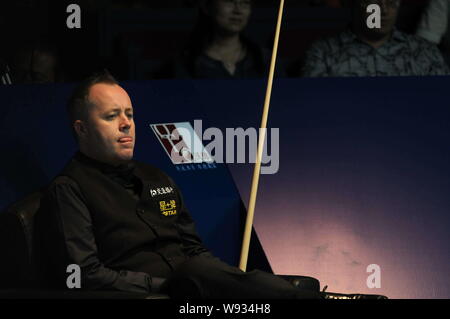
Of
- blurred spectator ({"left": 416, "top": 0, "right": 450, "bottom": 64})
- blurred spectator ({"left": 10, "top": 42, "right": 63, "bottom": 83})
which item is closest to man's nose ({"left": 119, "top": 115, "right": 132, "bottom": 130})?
blurred spectator ({"left": 10, "top": 42, "right": 63, "bottom": 83})

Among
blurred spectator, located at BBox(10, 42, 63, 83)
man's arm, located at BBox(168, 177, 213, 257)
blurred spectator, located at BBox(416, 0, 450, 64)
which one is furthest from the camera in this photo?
blurred spectator, located at BBox(416, 0, 450, 64)

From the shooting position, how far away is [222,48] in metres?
5.00

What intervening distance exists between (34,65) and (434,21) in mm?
1789

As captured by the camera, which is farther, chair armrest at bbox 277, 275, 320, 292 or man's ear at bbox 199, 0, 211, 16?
man's ear at bbox 199, 0, 211, 16

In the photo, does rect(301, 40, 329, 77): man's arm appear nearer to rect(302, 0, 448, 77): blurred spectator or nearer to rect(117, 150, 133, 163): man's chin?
rect(302, 0, 448, 77): blurred spectator

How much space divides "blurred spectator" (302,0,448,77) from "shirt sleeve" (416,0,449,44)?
0.39 metres

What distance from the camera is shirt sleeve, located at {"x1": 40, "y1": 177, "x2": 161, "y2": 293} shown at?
11.1 ft

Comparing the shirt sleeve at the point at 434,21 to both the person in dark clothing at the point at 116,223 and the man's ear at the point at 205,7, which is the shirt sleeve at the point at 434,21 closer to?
the man's ear at the point at 205,7

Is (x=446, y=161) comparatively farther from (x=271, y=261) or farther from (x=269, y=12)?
(x=269, y=12)

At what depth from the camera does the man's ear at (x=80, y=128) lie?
11.9 ft

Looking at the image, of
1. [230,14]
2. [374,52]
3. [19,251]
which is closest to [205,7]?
[230,14]

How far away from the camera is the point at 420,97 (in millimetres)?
4434
